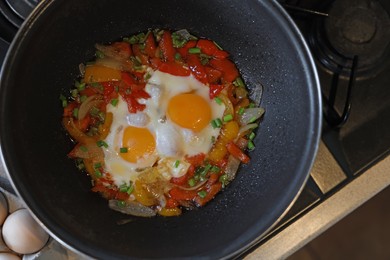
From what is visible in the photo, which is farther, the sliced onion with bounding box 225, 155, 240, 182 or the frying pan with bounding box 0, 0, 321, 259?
the sliced onion with bounding box 225, 155, 240, 182

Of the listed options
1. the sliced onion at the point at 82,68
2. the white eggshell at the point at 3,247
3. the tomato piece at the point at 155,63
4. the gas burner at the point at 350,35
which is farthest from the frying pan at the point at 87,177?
the white eggshell at the point at 3,247

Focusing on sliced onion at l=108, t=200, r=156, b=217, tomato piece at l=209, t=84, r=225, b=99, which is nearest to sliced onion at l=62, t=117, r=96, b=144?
sliced onion at l=108, t=200, r=156, b=217

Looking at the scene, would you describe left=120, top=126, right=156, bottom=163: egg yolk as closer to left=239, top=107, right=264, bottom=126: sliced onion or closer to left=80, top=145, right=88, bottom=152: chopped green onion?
left=80, top=145, right=88, bottom=152: chopped green onion

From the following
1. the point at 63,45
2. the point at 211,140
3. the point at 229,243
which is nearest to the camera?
the point at 229,243

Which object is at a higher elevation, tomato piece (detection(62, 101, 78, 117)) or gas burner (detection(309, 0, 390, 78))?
gas burner (detection(309, 0, 390, 78))

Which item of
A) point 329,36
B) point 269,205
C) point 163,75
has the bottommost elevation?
point 269,205

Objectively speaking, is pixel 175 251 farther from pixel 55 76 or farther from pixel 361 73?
pixel 361 73

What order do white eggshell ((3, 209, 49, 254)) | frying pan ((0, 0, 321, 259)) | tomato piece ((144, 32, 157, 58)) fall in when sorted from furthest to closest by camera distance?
tomato piece ((144, 32, 157, 58))
white eggshell ((3, 209, 49, 254))
frying pan ((0, 0, 321, 259))

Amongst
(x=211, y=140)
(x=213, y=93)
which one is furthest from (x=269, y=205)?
(x=213, y=93)
